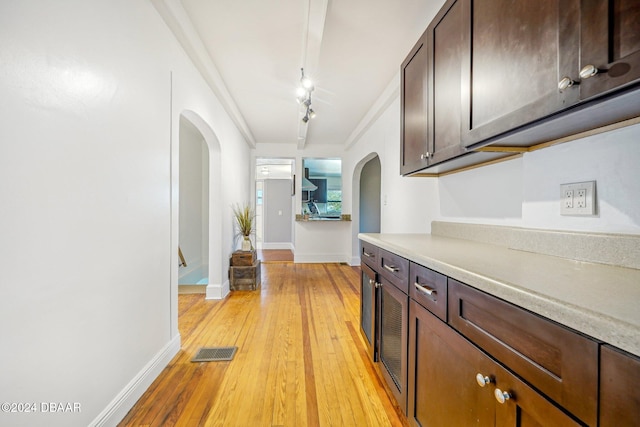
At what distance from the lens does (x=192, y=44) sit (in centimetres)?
212

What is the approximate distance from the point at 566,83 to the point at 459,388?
3.32 ft

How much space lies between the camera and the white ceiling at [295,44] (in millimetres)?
1862

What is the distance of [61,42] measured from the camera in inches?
41.9

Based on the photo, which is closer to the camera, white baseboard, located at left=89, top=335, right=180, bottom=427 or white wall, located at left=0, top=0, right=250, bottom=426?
white wall, located at left=0, top=0, right=250, bottom=426

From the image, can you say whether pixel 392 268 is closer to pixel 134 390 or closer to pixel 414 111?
pixel 414 111

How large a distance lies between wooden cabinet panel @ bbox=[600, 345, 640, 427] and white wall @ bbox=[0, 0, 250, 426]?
5.12ft

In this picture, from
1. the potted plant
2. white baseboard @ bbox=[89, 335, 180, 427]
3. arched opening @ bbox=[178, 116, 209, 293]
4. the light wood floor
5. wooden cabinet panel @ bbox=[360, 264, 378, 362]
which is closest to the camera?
white baseboard @ bbox=[89, 335, 180, 427]

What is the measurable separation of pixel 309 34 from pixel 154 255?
1.94m

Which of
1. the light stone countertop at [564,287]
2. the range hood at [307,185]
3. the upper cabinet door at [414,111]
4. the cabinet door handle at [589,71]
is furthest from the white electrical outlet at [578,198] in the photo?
the range hood at [307,185]

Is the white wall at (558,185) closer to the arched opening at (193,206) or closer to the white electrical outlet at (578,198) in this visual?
the white electrical outlet at (578,198)

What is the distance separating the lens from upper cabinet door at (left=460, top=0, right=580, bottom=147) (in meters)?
0.81

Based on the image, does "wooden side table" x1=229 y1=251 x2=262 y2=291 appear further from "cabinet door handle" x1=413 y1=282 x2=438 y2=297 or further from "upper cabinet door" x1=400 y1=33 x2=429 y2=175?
"cabinet door handle" x1=413 y1=282 x2=438 y2=297

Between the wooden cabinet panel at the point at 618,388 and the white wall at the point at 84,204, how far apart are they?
1.56 meters

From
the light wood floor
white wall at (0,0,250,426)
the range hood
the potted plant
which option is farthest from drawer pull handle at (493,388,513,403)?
the range hood
